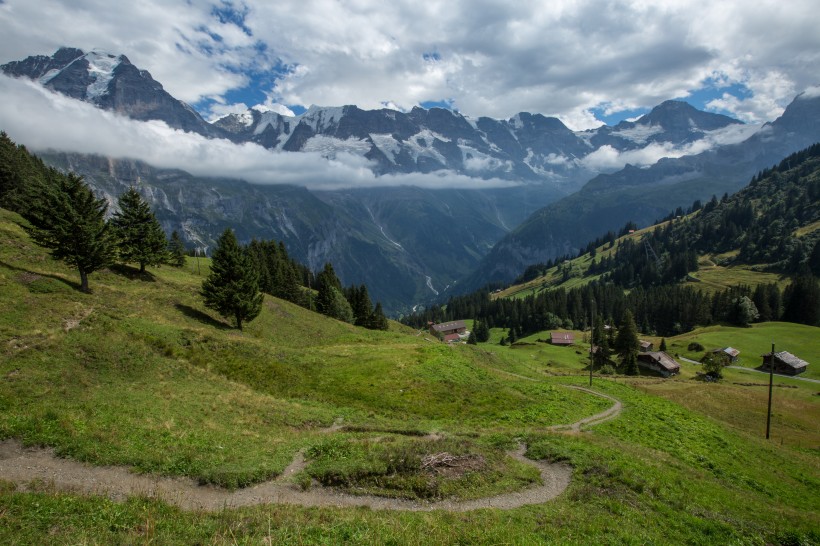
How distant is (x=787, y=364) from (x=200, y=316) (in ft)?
439

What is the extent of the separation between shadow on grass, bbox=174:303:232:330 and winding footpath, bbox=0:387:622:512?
1407 inches

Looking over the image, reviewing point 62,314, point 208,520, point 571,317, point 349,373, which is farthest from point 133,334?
point 571,317

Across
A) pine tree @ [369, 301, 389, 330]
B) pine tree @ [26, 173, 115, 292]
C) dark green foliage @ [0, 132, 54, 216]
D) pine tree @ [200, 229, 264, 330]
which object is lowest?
pine tree @ [369, 301, 389, 330]

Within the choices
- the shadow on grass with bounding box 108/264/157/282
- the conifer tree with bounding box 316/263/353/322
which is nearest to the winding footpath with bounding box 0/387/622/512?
the shadow on grass with bounding box 108/264/157/282

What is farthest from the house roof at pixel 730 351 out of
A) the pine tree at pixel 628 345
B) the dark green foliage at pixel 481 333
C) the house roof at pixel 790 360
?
the dark green foliage at pixel 481 333

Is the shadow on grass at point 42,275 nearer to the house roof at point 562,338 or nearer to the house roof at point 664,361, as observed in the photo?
the house roof at point 664,361

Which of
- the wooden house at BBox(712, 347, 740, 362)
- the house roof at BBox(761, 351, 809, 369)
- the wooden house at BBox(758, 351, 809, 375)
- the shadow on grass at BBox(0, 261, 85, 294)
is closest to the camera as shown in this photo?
the shadow on grass at BBox(0, 261, 85, 294)

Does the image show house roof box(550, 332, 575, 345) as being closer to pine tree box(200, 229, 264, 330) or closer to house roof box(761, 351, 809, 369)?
house roof box(761, 351, 809, 369)

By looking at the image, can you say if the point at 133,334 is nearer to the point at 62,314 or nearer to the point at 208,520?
the point at 62,314

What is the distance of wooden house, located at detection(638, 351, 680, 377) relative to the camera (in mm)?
101000

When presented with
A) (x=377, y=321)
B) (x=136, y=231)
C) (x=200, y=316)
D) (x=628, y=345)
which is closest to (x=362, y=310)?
(x=377, y=321)

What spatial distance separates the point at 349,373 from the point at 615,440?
23472 mm

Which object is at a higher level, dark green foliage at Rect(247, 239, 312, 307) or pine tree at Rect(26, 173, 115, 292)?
pine tree at Rect(26, 173, 115, 292)

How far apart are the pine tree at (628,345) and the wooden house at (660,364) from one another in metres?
4.08
